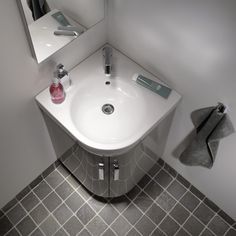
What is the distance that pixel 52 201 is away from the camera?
2.08 meters

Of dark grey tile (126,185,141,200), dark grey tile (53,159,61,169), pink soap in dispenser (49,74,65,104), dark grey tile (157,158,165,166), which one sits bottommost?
dark grey tile (126,185,141,200)

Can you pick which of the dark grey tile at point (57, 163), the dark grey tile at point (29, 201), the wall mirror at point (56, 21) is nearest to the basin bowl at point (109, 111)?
the wall mirror at point (56, 21)

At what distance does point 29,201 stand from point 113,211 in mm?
521

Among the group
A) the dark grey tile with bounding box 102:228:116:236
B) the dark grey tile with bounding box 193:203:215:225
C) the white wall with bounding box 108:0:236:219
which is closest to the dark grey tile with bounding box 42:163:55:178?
the dark grey tile with bounding box 102:228:116:236

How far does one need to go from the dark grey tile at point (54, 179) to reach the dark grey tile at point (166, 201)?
0.63 metres

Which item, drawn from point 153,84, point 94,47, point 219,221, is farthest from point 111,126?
point 219,221

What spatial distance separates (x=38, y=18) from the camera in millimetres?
1316

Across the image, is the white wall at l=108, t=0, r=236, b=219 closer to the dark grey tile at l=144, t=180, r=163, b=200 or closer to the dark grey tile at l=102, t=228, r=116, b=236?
the dark grey tile at l=144, t=180, r=163, b=200

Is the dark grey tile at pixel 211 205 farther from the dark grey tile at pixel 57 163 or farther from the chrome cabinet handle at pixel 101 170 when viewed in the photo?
the dark grey tile at pixel 57 163

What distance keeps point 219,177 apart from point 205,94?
58cm

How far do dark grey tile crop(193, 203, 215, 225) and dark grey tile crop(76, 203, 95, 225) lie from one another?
639 mm

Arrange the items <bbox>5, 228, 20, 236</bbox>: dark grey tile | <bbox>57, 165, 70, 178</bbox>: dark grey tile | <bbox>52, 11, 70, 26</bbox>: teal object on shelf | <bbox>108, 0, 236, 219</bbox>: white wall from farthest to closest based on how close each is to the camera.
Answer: <bbox>57, 165, 70, 178</bbox>: dark grey tile → <bbox>5, 228, 20, 236</bbox>: dark grey tile → <bbox>52, 11, 70, 26</bbox>: teal object on shelf → <bbox>108, 0, 236, 219</bbox>: white wall

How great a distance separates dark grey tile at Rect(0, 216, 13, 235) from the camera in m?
1.98

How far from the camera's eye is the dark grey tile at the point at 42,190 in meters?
2.10
